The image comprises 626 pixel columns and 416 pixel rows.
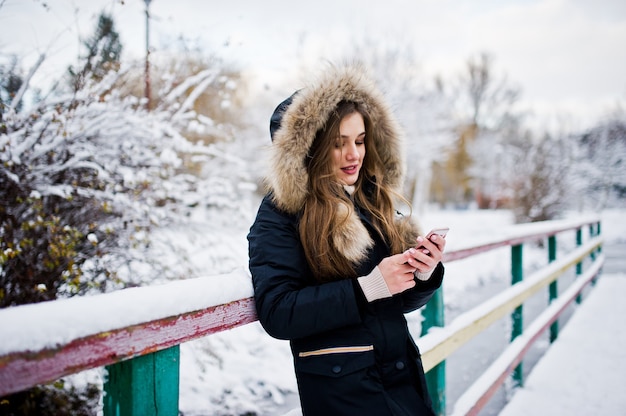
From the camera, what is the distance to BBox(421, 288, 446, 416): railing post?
2.11m

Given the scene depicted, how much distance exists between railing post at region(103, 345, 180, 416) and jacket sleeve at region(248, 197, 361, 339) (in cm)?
28

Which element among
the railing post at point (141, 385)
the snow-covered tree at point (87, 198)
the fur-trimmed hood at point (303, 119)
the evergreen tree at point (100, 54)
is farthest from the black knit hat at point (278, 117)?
the evergreen tree at point (100, 54)

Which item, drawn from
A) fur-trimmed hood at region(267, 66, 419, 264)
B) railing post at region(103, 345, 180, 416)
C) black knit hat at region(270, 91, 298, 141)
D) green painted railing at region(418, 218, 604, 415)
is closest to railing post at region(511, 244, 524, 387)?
green painted railing at region(418, 218, 604, 415)

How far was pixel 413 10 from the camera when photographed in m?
16.5

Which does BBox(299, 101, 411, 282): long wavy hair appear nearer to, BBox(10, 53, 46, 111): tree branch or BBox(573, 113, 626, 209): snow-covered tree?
BBox(10, 53, 46, 111): tree branch

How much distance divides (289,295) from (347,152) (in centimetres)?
66

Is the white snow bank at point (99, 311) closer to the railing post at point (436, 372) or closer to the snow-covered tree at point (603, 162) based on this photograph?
the railing post at point (436, 372)

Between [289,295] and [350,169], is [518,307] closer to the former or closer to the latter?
[350,169]

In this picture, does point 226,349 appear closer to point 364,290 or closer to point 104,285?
point 104,285

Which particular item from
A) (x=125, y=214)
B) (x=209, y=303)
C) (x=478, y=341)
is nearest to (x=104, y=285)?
(x=125, y=214)

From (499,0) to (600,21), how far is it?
49.4ft

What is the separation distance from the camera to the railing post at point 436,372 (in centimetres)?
211

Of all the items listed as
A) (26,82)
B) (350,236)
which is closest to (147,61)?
(26,82)

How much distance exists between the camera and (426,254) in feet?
4.07
